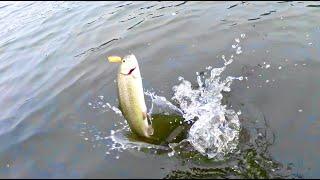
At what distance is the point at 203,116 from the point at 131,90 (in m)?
1.85

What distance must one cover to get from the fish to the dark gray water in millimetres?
814

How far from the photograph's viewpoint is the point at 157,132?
23.0 ft

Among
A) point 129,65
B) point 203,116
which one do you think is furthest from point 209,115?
point 129,65

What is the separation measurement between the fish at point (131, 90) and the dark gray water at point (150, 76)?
2.67 ft

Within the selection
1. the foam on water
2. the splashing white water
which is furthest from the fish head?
the splashing white water

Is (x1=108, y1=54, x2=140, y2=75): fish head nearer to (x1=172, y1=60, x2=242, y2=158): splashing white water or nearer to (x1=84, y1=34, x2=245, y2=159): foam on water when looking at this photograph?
(x1=84, y1=34, x2=245, y2=159): foam on water

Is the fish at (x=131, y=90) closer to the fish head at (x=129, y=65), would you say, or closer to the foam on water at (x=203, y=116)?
the fish head at (x=129, y=65)

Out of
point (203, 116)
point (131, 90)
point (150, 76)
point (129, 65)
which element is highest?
point (129, 65)

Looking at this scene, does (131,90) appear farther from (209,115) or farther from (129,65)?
(209,115)

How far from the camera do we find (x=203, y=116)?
713 centimetres

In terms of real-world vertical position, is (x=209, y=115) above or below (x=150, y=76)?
below

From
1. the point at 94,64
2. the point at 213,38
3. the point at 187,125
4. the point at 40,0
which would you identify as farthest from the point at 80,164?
the point at 40,0

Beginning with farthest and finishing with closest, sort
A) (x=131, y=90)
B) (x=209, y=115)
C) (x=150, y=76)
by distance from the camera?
(x=150, y=76), (x=209, y=115), (x=131, y=90)

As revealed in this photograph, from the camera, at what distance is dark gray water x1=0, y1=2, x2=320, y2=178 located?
6.35 meters
